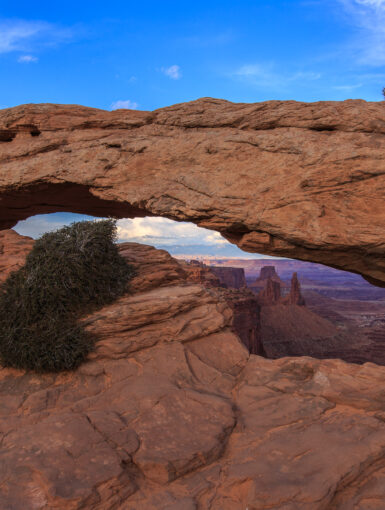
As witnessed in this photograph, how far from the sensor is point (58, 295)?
887 cm

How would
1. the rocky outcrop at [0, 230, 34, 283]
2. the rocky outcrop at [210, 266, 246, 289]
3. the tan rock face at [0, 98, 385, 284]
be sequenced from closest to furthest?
1. the tan rock face at [0, 98, 385, 284]
2. the rocky outcrop at [0, 230, 34, 283]
3. the rocky outcrop at [210, 266, 246, 289]

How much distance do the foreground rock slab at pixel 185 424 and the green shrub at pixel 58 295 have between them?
16.0 inches

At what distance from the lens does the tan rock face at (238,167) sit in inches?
362

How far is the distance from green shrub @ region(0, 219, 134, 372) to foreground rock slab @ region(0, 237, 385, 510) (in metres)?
0.41

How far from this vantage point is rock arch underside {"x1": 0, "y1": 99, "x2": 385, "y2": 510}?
503 centimetres

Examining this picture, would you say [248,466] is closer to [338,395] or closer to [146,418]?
[146,418]

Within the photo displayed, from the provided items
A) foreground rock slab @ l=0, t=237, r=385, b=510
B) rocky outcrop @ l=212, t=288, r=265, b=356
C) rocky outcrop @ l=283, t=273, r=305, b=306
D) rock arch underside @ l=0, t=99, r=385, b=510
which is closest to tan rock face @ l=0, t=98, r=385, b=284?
rock arch underside @ l=0, t=99, r=385, b=510

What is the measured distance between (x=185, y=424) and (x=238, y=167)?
272 inches

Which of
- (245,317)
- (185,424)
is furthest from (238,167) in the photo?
(245,317)

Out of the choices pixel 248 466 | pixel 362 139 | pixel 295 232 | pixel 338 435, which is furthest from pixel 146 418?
pixel 362 139

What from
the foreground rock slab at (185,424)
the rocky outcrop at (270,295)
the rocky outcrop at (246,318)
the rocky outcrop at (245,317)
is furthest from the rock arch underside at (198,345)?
the rocky outcrop at (270,295)

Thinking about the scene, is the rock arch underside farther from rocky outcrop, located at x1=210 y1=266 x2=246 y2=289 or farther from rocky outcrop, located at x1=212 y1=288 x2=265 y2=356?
rocky outcrop, located at x1=210 y1=266 x2=246 y2=289

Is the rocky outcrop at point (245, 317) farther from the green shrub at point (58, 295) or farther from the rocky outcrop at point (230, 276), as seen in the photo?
the rocky outcrop at point (230, 276)

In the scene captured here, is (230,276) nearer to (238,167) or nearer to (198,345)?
(238,167)
